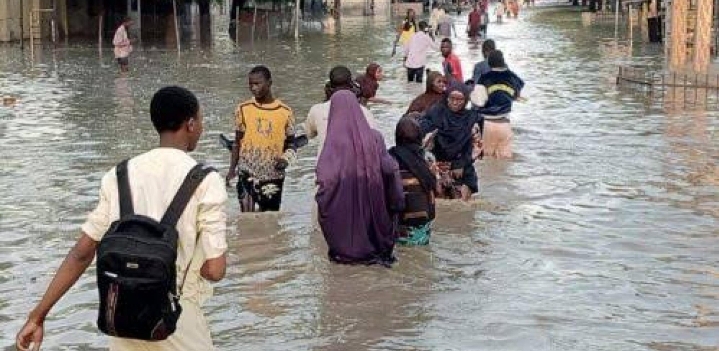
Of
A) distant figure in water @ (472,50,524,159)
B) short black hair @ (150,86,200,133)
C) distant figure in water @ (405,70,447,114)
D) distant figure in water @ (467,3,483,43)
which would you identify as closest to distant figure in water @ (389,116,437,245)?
distant figure in water @ (405,70,447,114)

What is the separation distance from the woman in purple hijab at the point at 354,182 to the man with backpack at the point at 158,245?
3.30 metres

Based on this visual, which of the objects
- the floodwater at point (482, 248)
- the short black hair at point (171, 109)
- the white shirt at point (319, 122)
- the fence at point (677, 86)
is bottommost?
the floodwater at point (482, 248)

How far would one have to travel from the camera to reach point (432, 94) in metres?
10.6

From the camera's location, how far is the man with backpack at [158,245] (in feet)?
12.8

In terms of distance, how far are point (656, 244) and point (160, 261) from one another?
6151 mm

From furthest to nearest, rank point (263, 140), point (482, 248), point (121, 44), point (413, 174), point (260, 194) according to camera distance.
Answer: point (121, 44), point (260, 194), point (482, 248), point (263, 140), point (413, 174)

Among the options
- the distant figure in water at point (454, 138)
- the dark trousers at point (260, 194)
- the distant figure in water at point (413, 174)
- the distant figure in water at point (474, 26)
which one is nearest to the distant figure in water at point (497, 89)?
the distant figure in water at point (454, 138)

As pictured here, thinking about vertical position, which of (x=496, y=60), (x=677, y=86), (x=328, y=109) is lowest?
(x=677, y=86)

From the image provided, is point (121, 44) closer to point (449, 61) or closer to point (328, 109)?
point (449, 61)

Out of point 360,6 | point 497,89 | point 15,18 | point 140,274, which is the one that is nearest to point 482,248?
point 497,89

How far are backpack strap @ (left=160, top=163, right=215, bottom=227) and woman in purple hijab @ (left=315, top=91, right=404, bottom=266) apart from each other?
3.57m

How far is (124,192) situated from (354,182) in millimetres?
3691

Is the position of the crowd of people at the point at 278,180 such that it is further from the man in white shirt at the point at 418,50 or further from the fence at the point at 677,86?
the man in white shirt at the point at 418,50

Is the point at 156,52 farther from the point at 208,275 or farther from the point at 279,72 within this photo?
the point at 208,275
